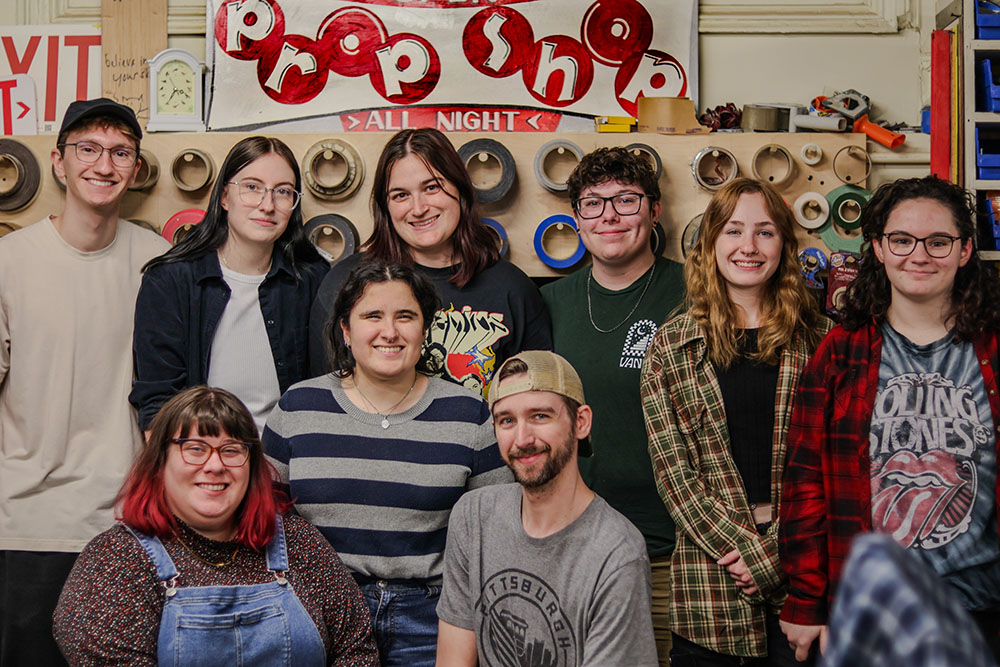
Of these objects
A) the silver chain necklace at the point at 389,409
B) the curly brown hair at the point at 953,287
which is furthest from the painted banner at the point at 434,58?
the silver chain necklace at the point at 389,409

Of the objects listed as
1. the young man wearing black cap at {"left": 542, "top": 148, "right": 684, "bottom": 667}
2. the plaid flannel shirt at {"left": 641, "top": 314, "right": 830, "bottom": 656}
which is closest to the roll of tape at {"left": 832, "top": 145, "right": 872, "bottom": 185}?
the young man wearing black cap at {"left": 542, "top": 148, "right": 684, "bottom": 667}

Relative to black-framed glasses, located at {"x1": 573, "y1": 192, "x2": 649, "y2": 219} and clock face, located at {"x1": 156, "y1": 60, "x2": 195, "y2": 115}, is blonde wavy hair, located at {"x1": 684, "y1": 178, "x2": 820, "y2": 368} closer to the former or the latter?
black-framed glasses, located at {"x1": 573, "y1": 192, "x2": 649, "y2": 219}

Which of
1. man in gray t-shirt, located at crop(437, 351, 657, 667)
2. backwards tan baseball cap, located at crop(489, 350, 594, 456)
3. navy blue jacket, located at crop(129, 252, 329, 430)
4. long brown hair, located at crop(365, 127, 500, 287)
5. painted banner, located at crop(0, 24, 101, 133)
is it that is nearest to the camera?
man in gray t-shirt, located at crop(437, 351, 657, 667)

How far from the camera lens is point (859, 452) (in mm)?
2188

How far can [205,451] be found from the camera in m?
2.07

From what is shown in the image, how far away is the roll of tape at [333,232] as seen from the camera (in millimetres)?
3146

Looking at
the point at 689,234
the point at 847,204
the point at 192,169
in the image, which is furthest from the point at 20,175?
the point at 847,204

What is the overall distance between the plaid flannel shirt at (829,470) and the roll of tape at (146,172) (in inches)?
84.2

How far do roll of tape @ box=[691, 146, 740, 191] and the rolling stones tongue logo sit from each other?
4.07ft

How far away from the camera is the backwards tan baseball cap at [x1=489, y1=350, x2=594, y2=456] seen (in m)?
2.05

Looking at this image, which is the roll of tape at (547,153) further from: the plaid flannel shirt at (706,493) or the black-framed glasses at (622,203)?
the plaid flannel shirt at (706,493)

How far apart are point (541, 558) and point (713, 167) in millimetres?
1670

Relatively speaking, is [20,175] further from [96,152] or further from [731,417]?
[731,417]

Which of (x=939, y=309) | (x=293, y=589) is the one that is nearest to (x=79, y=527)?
(x=293, y=589)
